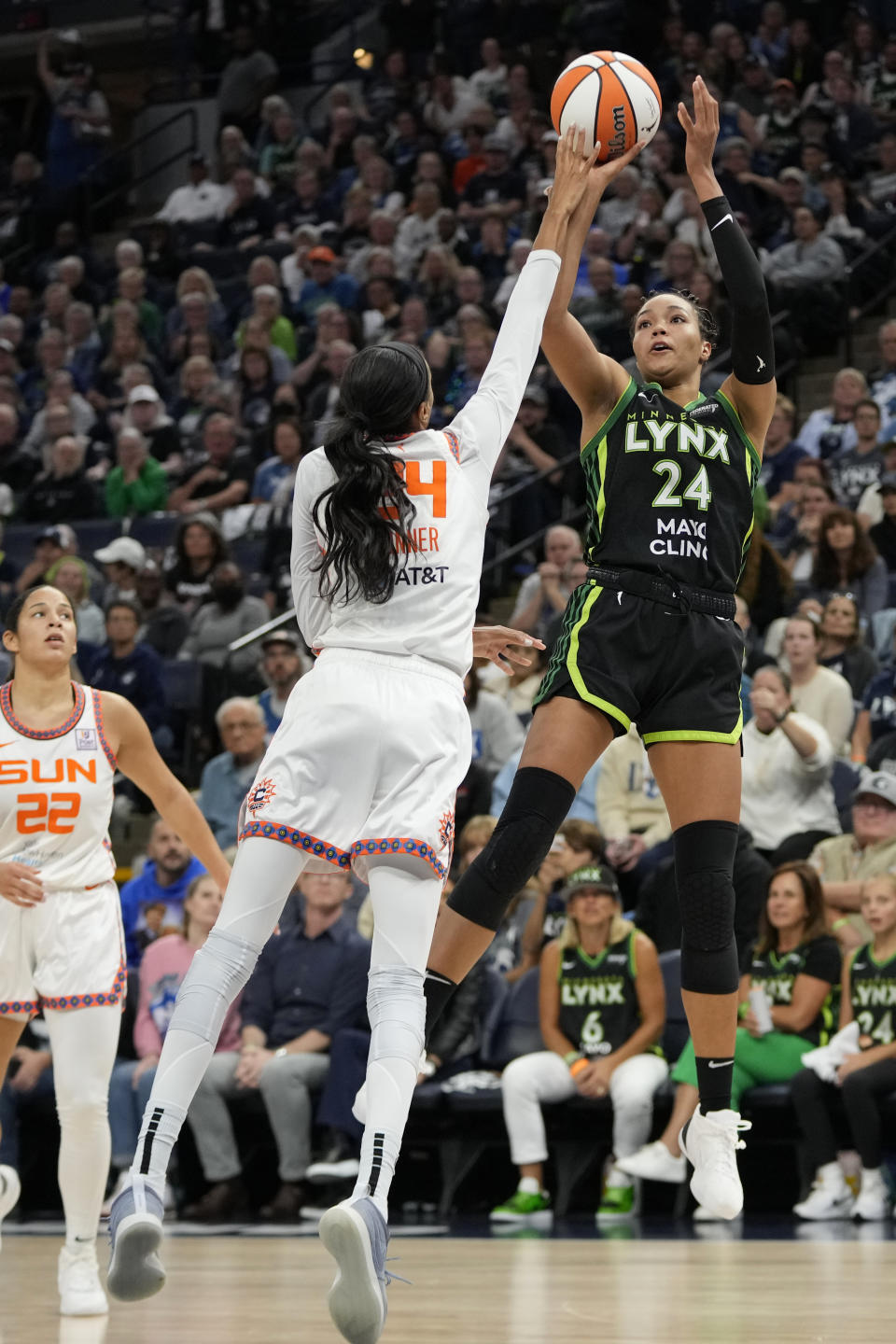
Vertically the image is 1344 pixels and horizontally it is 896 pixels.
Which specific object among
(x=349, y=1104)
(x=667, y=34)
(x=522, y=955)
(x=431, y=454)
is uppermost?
(x=667, y=34)

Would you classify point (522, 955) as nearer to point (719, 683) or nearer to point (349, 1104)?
point (349, 1104)

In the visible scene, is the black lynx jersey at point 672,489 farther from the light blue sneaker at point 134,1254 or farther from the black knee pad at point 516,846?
the light blue sneaker at point 134,1254

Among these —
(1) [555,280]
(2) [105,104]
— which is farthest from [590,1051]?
(2) [105,104]

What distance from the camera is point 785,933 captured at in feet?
26.5

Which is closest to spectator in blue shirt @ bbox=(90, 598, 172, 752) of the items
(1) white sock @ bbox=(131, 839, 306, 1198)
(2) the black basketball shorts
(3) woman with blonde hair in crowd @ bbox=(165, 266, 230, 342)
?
(3) woman with blonde hair in crowd @ bbox=(165, 266, 230, 342)

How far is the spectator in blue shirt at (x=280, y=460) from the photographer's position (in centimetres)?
1293

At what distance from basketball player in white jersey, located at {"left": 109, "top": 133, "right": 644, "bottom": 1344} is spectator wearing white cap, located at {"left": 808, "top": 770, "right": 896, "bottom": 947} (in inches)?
181

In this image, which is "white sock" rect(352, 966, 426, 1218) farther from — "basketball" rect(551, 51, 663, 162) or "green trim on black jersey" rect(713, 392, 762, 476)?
"basketball" rect(551, 51, 663, 162)

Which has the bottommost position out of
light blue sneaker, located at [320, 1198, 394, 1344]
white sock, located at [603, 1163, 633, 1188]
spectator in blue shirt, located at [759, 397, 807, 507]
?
white sock, located at [603, 1163, 633, 1188]

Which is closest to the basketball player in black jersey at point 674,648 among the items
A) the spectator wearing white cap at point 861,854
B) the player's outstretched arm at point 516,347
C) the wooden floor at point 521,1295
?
the player's outstretched arm at point 516,347

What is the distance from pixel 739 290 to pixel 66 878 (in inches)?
99.2

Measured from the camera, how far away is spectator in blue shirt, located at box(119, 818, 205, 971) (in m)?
9.59

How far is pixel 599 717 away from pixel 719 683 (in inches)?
12.9

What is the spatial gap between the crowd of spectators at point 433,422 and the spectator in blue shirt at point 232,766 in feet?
0.07
